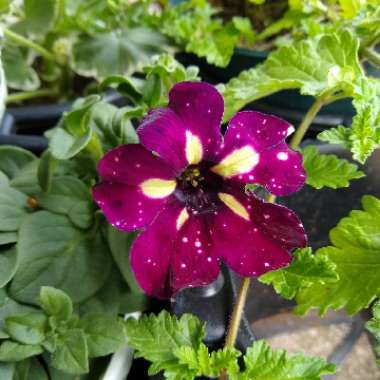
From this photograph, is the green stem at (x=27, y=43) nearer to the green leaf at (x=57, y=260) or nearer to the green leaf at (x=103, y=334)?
the green leaf at (x=57, y=260)

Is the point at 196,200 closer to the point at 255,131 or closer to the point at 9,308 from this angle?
the point at 255,131

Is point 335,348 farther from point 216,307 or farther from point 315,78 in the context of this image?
point 315,78

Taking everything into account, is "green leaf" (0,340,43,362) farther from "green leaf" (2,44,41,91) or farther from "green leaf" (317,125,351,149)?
"green leaf" (2,44,41,91)

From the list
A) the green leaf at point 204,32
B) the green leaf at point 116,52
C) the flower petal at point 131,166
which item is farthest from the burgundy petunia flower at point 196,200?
the green leaf at point 116,52

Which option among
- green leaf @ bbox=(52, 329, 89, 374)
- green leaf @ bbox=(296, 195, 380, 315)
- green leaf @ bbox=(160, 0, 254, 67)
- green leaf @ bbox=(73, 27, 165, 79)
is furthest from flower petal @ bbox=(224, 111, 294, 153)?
green leaf @ bbox=(73, 27, 165, 79)

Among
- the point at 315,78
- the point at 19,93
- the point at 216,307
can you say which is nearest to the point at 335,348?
the point at 216,307

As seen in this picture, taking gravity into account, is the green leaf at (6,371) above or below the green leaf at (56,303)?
below

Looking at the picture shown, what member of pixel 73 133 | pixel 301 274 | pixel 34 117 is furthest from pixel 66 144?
pixel 34 117
